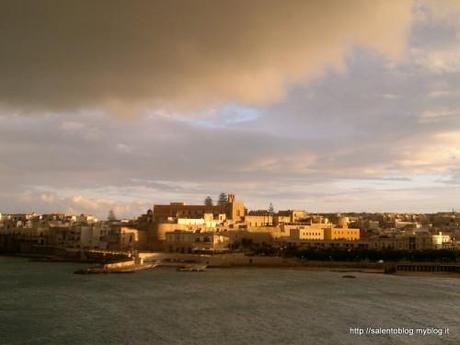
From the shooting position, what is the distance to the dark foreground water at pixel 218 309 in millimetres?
19891

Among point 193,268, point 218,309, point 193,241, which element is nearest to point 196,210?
point 193,241

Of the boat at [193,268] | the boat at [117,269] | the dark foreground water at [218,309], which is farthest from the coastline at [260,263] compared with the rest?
the dark foreground water at [218,309]

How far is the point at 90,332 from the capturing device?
808 inches

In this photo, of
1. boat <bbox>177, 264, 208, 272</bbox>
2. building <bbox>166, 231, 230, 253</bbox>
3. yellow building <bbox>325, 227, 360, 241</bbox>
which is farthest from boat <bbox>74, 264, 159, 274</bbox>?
yellow building <bbox>325, 227, 360, 241</bbox>

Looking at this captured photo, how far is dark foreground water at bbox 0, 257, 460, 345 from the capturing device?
1989 cm

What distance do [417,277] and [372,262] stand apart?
27.0ft

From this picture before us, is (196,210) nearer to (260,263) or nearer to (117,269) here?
(260,263)

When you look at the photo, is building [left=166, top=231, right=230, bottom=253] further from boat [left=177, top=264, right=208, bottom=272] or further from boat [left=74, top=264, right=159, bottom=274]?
boat [left=74, top=264, right=159, bottom=274]

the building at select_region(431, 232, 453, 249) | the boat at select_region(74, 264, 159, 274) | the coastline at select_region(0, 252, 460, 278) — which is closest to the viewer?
the boat at select_region(74, 264, 159, 274)

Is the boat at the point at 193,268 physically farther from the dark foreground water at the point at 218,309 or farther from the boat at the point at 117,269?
the dark foreground water at the point at 218,309

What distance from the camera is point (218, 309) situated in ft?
84.4

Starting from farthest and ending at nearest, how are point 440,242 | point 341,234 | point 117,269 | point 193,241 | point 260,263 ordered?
1. point 341,234
2. point 440,242
3. point 193,241
4. point 260,263
5. point 117,269

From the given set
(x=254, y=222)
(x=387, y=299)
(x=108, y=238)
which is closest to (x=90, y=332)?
(x=387, y=299)

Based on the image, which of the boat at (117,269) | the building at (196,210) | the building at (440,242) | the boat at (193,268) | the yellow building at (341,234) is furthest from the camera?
the building at (196,210)
